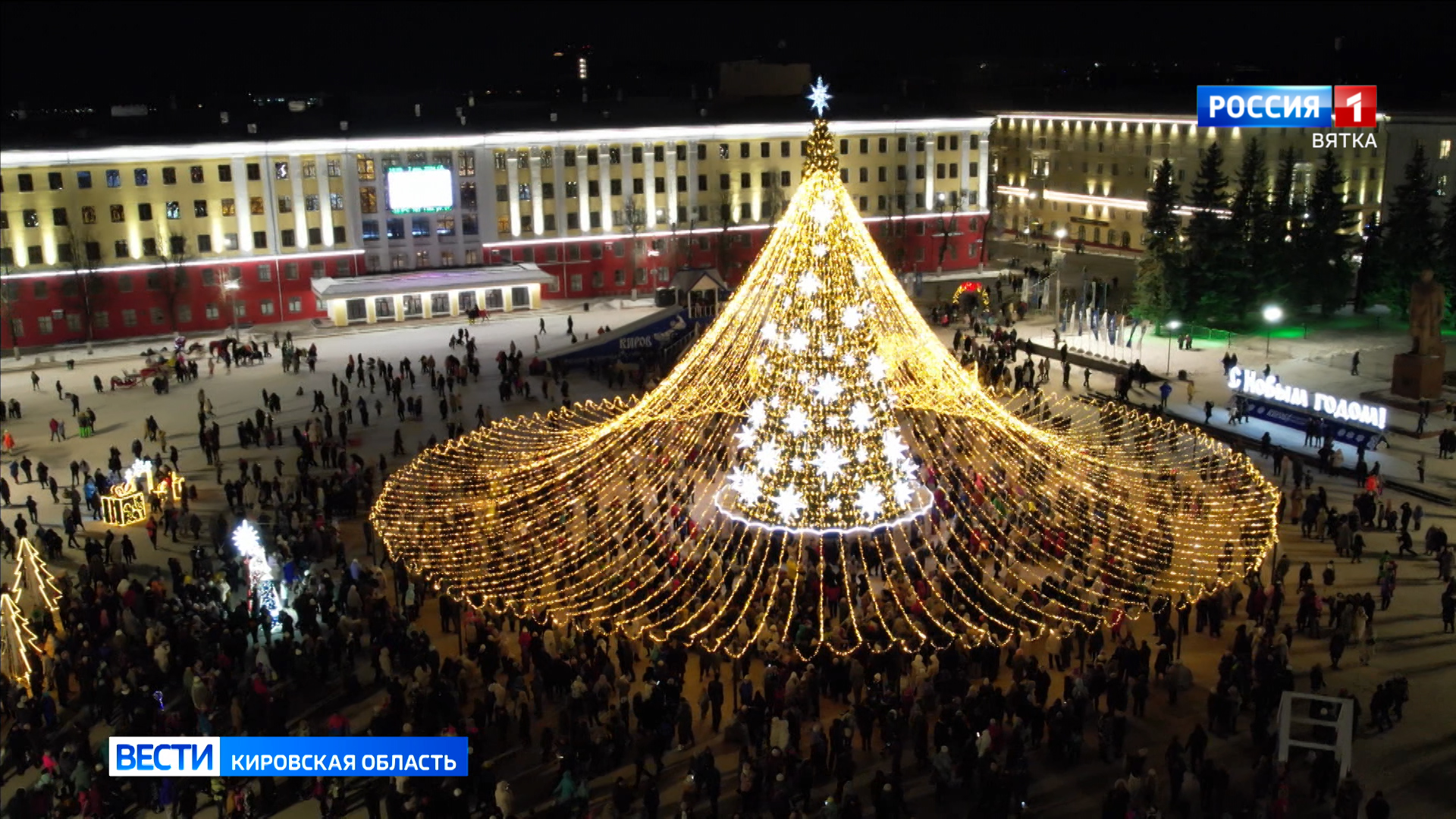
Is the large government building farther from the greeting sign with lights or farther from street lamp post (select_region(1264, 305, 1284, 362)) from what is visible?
the greeting sign with lights

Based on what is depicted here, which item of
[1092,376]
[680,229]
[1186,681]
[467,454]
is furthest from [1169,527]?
[680,229]

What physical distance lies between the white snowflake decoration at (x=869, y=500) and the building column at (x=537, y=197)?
120 feet

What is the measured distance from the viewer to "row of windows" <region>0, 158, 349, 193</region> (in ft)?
159

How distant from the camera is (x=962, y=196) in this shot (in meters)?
62.5

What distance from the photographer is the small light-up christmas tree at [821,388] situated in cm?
2086

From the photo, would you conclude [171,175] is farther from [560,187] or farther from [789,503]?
[789,503]

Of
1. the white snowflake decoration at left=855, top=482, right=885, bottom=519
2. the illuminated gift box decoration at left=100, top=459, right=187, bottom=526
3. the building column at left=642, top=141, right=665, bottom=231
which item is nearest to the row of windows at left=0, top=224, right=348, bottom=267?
the building column at left=642, top=141, right=665, bottom=231

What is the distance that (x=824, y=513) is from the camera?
72.1ft

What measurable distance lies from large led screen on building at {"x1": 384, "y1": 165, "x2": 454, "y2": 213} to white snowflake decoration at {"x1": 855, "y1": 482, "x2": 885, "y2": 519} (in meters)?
36.6

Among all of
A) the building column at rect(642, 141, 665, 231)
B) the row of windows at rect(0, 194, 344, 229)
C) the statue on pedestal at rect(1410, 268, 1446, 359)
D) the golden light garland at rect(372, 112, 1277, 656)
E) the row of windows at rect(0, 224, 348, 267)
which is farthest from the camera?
the building column at rect(642, 141, 665, 231)

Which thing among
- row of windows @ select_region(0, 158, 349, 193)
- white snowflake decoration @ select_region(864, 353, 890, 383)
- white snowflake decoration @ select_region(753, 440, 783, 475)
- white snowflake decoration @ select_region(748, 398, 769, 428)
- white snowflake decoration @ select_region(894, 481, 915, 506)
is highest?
row of windows @ select_region(0, 158, 349, 193)

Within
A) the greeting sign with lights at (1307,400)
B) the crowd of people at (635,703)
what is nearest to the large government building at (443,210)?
the greeting sign with lights at (1307,400)

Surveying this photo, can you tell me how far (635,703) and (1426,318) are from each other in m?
27.5

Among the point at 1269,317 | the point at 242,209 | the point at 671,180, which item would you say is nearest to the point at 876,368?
the point at 1269,317
